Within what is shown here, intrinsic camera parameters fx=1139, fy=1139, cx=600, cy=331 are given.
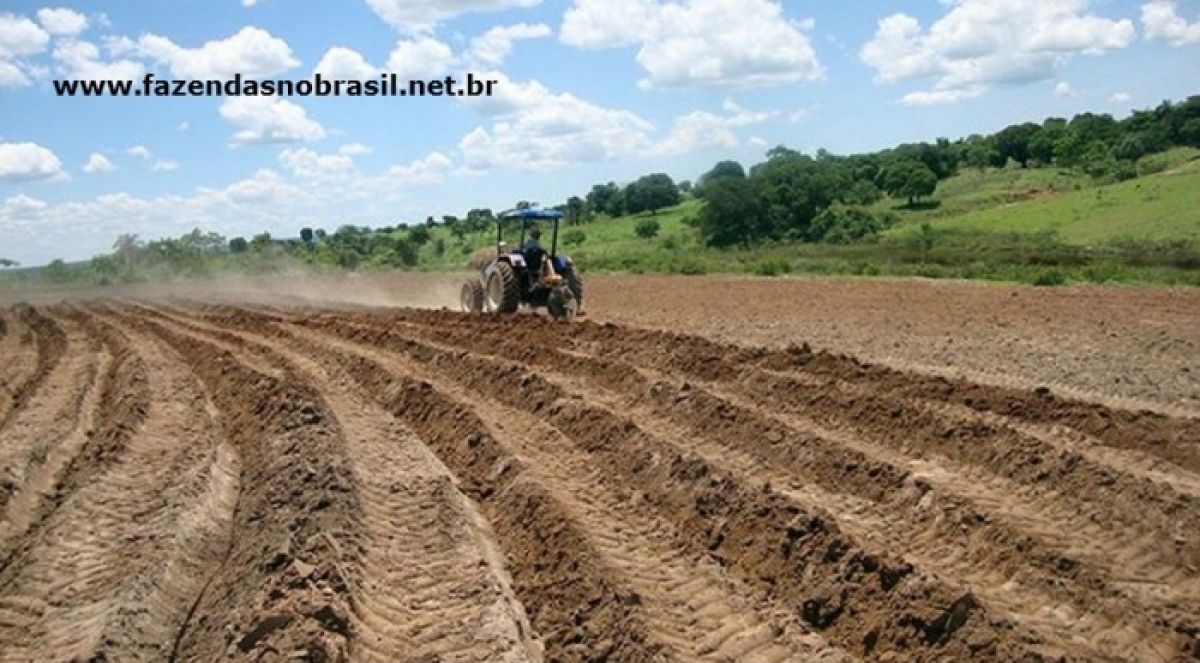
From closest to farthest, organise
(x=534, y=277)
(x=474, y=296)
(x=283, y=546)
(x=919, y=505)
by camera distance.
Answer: (x=283, y=546) → (x=919, y=505) → (x=534, y=277) → (x=474, y=296)

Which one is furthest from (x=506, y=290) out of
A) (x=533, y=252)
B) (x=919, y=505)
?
(x=919, y=505)

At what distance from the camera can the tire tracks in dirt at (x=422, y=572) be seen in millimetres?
5824

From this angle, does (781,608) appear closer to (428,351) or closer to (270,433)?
(270,433)

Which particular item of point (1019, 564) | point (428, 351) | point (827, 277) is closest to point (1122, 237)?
point (827, 277)

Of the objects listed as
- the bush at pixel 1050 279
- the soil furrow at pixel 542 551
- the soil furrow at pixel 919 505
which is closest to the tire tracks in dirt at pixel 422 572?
the soil furrow at pixel 542 551

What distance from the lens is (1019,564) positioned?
21.5 feet

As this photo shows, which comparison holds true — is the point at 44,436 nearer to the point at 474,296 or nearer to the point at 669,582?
the point at 669,582

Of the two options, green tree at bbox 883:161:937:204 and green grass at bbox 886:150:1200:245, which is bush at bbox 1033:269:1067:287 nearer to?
green grass at bbox 886:150:1200:245

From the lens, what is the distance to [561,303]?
20.9 m

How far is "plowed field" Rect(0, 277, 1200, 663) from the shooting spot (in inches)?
228

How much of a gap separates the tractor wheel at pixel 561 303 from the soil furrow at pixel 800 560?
9996mm

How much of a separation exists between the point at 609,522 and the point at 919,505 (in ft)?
6.93

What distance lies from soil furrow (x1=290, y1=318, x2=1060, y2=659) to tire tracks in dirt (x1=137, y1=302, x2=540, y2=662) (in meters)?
1.41

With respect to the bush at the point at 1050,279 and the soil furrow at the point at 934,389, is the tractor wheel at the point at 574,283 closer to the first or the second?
the soil furrow at the point at 934,389
